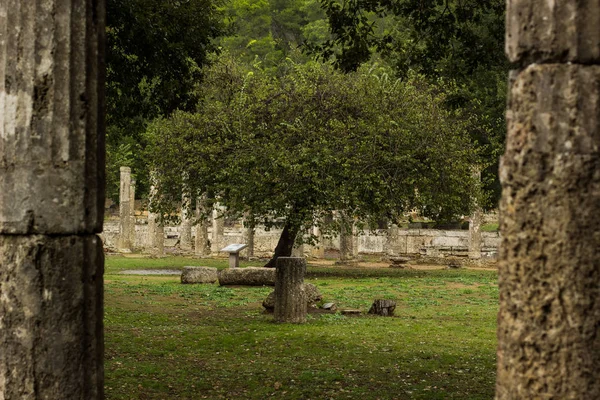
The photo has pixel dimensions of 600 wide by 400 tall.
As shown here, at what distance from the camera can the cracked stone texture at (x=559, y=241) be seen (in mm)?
4574

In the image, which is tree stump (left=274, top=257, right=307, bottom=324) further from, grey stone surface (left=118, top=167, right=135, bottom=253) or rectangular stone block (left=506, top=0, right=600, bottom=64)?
grey stone surface (left=118, top=167, right=135, bottom=253)

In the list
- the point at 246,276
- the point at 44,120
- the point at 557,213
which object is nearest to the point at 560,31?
the point at 557,213

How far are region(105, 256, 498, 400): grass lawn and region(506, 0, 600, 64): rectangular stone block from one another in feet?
19.6

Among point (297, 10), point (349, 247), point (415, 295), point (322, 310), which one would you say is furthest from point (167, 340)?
point (297, 10)

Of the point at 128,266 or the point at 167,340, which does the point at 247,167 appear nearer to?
the point at 128,266

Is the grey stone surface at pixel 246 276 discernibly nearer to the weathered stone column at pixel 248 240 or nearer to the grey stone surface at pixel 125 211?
the weathered stone column at pixel 248 240

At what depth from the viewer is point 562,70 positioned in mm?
4633

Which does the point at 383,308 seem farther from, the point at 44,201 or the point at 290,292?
the point at 44,201

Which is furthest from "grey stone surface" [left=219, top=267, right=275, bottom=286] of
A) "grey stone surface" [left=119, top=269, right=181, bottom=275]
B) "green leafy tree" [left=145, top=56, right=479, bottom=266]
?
"grey stone surface" [left=119, top=269, right=181, bottom=275]

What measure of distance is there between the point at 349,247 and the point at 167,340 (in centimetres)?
2273

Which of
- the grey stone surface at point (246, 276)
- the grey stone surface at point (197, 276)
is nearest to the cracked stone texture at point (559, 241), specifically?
the grey stone surface at point (246, 276)

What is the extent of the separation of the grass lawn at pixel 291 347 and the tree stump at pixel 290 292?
0.98ft

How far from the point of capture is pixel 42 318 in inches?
244

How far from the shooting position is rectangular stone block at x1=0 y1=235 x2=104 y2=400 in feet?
20.2
